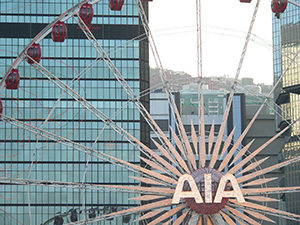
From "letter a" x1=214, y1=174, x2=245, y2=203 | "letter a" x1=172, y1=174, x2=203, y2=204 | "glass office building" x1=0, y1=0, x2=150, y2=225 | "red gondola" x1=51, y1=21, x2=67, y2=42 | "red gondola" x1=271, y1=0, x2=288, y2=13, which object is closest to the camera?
"letter a" x1=214, y1=174, x2=245, y2=203

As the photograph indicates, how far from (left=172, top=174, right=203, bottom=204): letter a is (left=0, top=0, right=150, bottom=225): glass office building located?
45155mm

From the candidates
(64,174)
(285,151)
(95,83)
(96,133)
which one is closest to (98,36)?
(95,83)

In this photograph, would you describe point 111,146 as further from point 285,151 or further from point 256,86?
point 256,86

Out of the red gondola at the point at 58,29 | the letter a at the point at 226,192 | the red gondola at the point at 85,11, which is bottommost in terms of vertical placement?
the letter a at the point at 226,192

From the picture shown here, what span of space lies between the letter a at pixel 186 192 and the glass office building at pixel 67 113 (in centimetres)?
4515

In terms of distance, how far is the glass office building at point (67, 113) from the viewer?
246 ft

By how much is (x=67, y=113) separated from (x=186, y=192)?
1854 inches

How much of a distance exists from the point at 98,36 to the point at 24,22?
29.5 ft

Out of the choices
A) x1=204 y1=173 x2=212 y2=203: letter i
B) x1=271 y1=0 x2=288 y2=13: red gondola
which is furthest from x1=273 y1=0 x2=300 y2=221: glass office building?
x1=204 y1=173 x2=212 y2=203: letter i

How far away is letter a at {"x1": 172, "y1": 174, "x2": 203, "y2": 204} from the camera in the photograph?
2909 centimetres

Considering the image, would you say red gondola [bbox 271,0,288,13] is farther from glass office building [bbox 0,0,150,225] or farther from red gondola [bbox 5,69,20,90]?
glass office building [bbox 0,0,150,225]

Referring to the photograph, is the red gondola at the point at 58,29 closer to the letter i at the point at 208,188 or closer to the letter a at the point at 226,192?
the letter i at the point at 208,188

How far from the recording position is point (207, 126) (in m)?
109

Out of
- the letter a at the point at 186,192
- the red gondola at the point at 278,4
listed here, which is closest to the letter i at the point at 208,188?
the letter a at the point at 186,192
